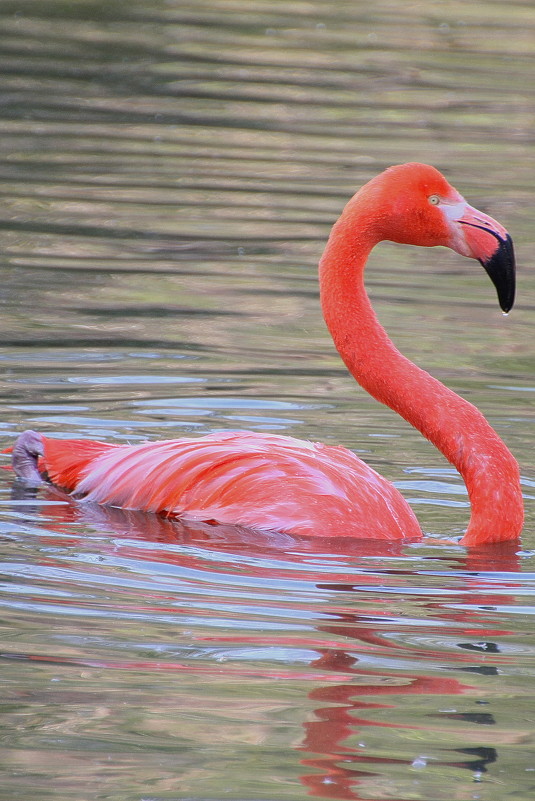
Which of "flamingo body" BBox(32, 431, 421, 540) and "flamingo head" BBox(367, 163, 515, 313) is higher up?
"flamingo head" BBox(367, 163, 515, 313)

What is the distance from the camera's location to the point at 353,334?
573cm

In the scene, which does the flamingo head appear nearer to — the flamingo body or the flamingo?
the flamingo

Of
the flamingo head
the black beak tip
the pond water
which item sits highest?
the flamingo head

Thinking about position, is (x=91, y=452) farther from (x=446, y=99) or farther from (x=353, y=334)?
(x=446, y=99)

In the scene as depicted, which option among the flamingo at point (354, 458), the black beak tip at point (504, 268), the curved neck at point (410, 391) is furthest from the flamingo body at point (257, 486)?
the black beak tip at point (504, 268)

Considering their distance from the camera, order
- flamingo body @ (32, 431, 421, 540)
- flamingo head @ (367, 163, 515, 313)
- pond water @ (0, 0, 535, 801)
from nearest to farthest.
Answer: pond water @ (0, 0, 535, 801)
flamingo body @ (32, 431, 421, 540)
flamingo head @ (367, 163, 515, 313)

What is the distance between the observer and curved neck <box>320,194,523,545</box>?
5.58 m

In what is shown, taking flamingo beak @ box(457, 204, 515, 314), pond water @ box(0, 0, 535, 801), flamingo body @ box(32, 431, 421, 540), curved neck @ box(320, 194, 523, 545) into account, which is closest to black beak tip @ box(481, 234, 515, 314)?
flamingo beak @ box(457, 204, 515, 314)

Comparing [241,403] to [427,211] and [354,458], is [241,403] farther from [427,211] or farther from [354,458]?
[427,211]

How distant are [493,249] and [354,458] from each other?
98 centimetres

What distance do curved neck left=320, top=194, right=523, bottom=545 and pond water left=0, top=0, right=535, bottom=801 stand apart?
0.64ft

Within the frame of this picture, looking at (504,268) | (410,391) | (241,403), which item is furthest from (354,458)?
(241,403)

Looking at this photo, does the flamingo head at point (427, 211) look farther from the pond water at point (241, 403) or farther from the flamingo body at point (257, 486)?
the pond water at point (241, 403)

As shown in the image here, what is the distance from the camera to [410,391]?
577 cm
